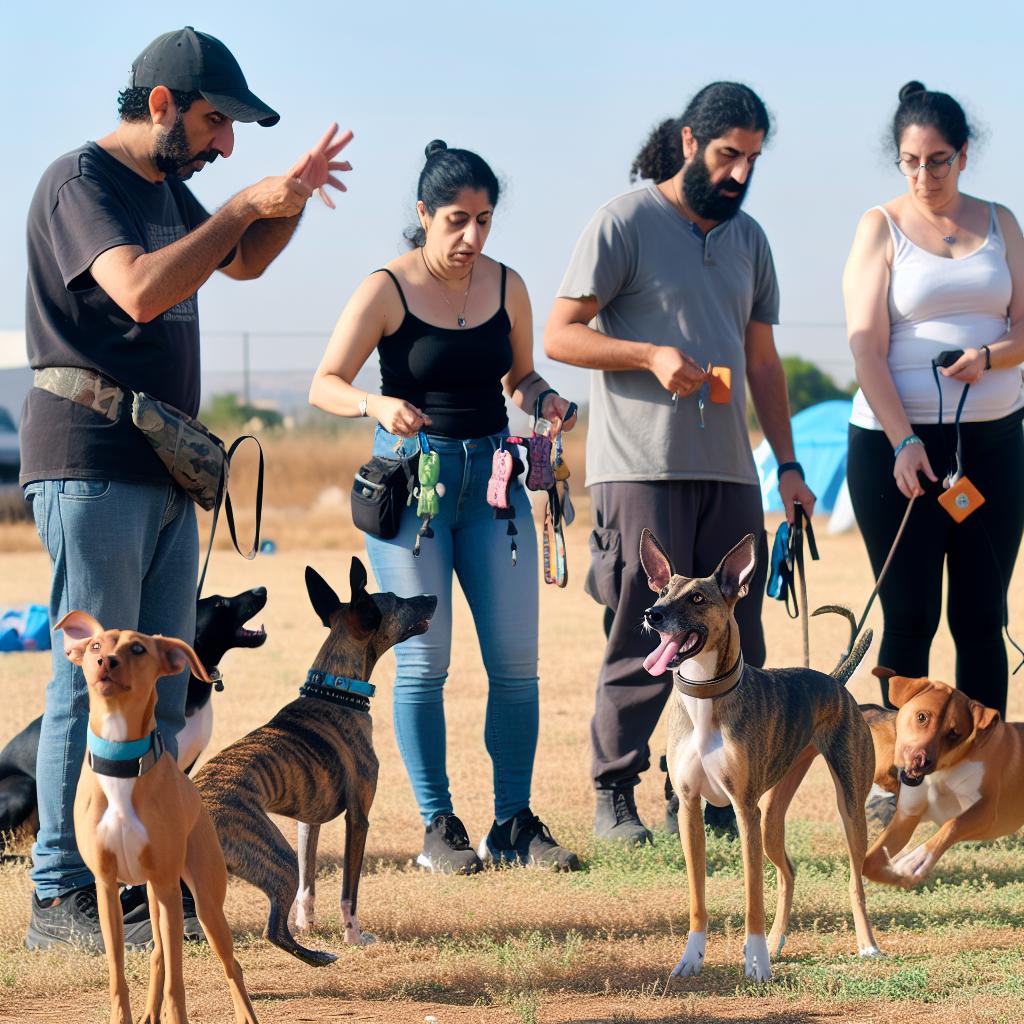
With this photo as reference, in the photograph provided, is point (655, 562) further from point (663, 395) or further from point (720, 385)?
point (663, 395)

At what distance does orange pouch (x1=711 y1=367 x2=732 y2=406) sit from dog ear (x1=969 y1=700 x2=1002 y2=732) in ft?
4.07

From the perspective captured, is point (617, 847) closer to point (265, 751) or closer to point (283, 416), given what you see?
point (265, 751)

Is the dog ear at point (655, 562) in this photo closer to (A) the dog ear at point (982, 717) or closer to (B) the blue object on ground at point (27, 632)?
(A) the dog ear at point (982, 717)

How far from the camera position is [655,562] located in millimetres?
3881

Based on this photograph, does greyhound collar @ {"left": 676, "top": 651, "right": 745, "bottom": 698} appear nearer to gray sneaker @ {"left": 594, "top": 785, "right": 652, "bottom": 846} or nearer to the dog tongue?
the dog tongue

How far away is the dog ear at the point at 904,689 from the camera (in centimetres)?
465

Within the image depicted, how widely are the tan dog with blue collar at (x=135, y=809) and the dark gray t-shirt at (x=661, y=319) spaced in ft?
7.50

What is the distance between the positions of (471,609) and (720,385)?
1.10m

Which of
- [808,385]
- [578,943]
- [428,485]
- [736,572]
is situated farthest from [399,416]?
[808,385]

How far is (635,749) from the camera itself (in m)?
5.24

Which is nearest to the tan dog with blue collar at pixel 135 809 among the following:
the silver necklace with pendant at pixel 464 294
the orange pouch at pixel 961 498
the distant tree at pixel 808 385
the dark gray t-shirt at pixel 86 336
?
the dark gray t-shirt at pixel 86 336

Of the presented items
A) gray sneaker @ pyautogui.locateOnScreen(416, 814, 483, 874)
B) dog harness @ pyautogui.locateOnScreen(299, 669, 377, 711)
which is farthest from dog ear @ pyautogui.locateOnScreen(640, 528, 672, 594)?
gray sneaker @ pyautogui.locateOnScreen(416, 814, 483, 874)

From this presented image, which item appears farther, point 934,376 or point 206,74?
point 934,376

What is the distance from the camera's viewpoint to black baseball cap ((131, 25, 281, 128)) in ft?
12.4
